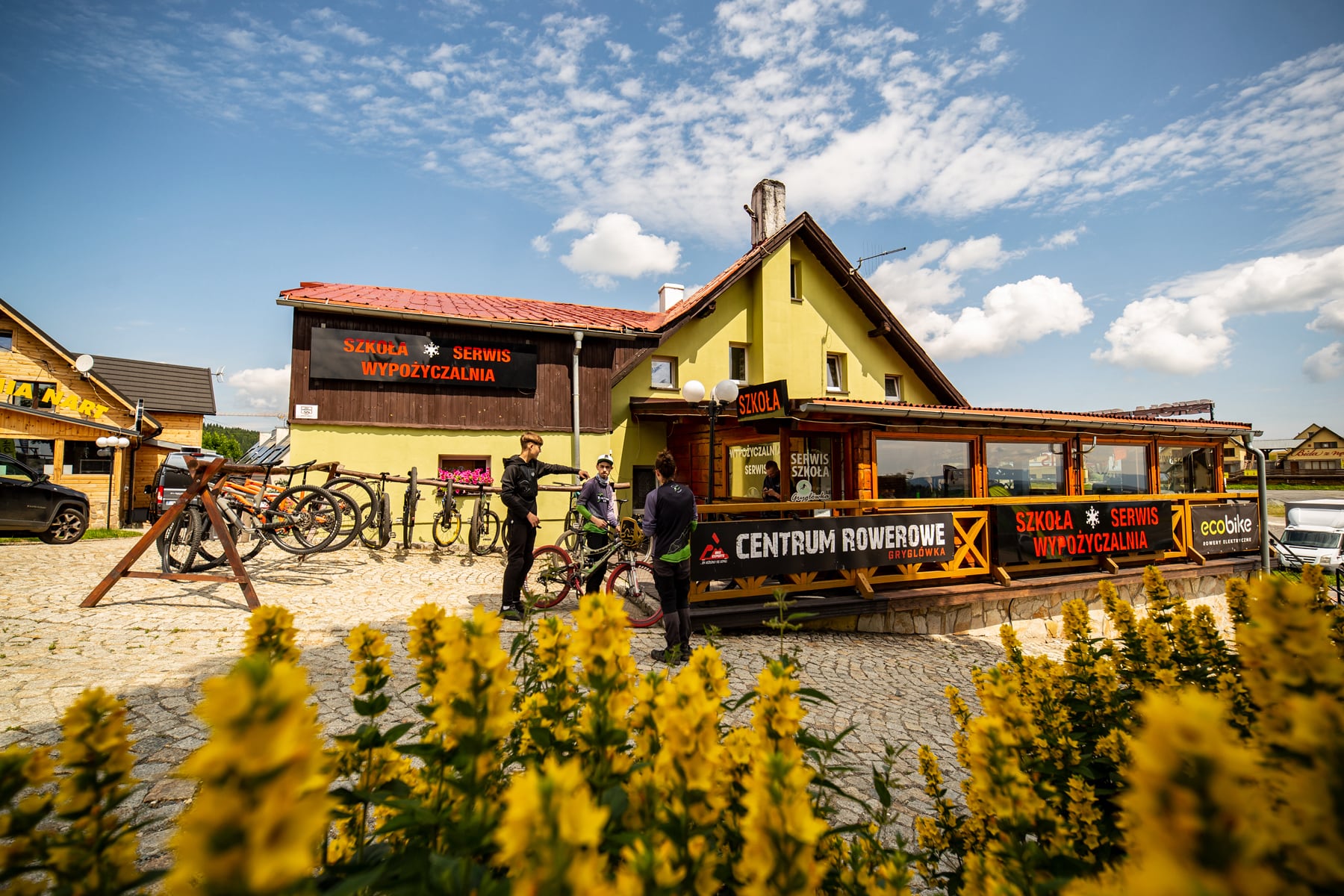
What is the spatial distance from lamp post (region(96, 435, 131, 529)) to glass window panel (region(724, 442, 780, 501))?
17550 millimetres

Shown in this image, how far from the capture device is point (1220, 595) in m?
11.5

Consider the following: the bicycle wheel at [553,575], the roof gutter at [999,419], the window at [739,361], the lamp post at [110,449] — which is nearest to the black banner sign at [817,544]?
the roof gutter at [999,419]

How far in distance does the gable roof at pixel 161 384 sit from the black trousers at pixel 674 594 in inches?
994

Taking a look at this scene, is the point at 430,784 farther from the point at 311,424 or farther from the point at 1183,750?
the point at 311,424

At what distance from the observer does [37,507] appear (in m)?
11.8

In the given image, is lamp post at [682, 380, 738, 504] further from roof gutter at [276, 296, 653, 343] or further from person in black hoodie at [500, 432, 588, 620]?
roof gutter at [276, 296, 653, 343]

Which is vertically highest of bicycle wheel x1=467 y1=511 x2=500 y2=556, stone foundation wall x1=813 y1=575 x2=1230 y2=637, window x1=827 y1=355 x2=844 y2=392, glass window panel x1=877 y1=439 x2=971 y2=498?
window x1=827 y1=355 x2=844 y2=392

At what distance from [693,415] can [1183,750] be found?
12578mm

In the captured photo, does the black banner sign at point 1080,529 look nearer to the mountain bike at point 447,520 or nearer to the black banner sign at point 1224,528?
the black banner sign at point 1224,528

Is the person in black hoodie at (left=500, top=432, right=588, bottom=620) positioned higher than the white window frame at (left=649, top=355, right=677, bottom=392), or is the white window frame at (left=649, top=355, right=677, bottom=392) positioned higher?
the white window frame at (left=649, top=355, right=677, bottom=392)

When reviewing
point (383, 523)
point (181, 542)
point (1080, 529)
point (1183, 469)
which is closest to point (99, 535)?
point (181, 542)

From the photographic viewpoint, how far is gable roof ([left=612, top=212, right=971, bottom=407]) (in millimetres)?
14633

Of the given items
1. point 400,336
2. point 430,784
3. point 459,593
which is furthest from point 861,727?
point 400,336

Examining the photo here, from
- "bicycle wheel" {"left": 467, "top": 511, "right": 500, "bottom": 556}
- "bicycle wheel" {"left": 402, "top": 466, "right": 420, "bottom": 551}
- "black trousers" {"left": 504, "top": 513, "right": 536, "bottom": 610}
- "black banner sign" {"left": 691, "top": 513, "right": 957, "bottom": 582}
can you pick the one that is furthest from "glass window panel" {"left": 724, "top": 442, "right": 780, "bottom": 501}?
"bicycle wheel" {"left": 402, "top": 466, "right": 420, "bottom": 551}
